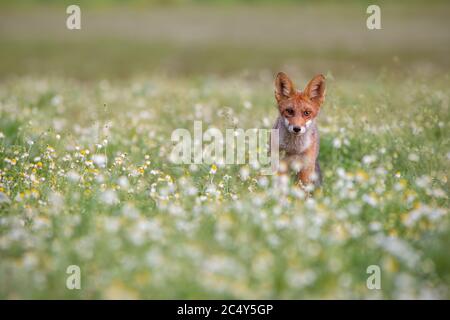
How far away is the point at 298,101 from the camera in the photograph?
7133 millimetres

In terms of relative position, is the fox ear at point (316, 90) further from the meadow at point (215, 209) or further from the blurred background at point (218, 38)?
the blurred background at point (218, 38)

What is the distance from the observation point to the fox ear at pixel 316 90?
7.16m

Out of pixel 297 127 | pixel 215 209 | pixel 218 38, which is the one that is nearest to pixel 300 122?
pixel 297 127

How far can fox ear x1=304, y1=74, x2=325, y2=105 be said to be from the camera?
7157 millimetres

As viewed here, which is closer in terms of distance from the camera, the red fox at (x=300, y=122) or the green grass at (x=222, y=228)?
the green grass at (x=222, y=228)

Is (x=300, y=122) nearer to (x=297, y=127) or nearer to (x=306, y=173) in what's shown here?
(x=297, y=127)

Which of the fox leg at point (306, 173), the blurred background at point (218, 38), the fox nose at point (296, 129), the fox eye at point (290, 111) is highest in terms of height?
the blurred background at point (218, 38)

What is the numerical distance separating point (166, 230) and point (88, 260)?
73 cm

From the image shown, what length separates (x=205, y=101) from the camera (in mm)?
11898

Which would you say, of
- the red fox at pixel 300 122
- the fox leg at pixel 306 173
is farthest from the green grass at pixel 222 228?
the red fox at pixel 300 122

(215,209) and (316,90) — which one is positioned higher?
(316,90)

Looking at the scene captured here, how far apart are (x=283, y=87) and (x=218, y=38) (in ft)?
78.5

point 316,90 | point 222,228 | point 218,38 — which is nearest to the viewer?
point 222,228
